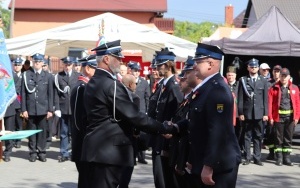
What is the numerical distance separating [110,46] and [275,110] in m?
8.59

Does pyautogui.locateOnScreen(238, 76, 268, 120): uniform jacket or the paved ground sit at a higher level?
pyautogui.locateOnScreen(238, 76, 268, 120): uniform jacket

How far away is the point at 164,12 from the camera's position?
5241 cm

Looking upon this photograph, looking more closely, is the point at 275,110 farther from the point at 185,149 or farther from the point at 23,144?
the point at 185,149

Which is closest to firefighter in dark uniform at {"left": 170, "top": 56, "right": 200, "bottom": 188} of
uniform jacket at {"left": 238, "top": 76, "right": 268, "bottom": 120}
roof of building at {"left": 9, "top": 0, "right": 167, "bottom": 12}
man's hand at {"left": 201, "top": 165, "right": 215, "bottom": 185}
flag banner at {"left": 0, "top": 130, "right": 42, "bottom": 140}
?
man's hand at {"left": 201, "top": 165, "right": 215, "bottom": 185}

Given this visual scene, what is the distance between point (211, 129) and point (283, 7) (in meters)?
51.3

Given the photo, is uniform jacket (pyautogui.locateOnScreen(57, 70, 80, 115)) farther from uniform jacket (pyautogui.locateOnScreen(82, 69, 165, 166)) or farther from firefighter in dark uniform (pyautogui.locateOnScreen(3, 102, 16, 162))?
uniform jacket (pyautogui.locateOnScreen(82, 69, 165, 166))

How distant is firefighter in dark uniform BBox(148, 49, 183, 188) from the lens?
909cm

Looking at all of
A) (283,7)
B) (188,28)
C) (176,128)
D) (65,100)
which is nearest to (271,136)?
(65,100)

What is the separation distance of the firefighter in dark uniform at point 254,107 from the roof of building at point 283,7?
3856cm

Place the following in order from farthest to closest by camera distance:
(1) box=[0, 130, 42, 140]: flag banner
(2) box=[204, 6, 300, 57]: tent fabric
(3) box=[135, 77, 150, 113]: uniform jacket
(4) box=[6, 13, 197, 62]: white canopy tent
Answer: (4) box=[6, 13, 197, 62]: white canopy tent → (2) box=[204, 6, 300, 57]: tent fabric → (3) box=[135, 77, 150, 113]: uniform jacket → (1) box=[0, 130, 42, 140]: flag banner

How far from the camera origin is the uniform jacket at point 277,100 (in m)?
15.0

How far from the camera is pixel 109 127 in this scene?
23.0ft

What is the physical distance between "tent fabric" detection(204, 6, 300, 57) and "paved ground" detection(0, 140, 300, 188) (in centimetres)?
281

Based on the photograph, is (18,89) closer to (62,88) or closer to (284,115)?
(62,88)
